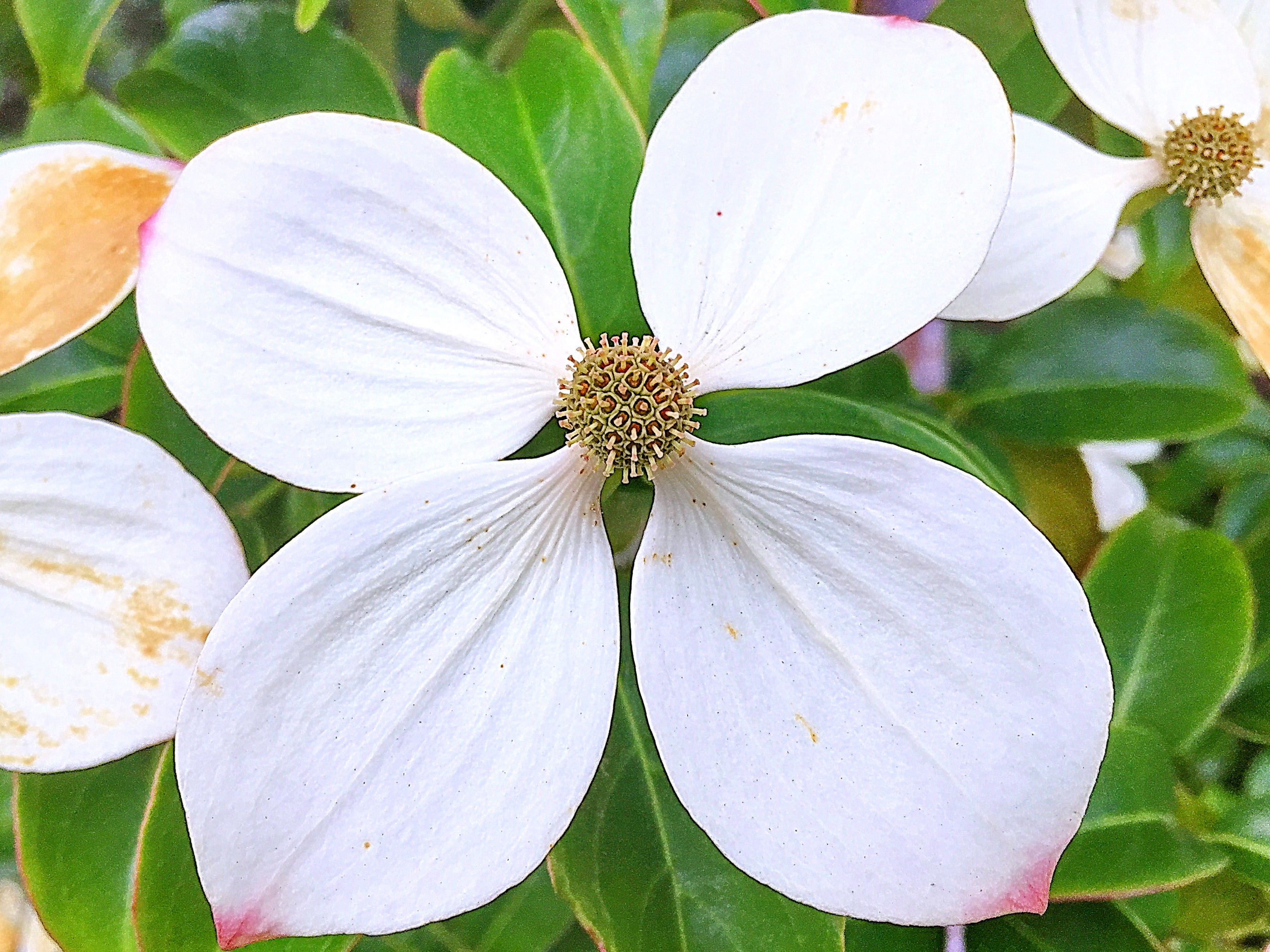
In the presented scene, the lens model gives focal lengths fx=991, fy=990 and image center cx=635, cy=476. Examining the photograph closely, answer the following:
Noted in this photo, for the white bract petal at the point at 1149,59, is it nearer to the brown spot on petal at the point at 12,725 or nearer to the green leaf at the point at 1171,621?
the green leaf at the point at 1171,621

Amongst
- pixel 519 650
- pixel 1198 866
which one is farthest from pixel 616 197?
pixel 1198 866

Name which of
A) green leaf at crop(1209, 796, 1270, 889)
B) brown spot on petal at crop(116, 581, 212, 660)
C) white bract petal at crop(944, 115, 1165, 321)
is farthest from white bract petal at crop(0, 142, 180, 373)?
green leaf at crop(1209, 796, 1270, 889)

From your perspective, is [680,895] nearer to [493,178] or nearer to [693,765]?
[693,765]

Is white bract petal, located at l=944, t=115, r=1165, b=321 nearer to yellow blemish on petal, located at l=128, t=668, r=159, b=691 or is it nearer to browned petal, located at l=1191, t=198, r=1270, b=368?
browned petal, located at l=1191, t=198, r=1270, b=368

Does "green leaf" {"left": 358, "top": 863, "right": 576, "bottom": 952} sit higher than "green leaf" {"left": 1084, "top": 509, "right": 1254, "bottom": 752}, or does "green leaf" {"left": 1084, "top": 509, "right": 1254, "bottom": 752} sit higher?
"green leaf" {"left": 1084, "top": 509, "right": 1254, "bottom": 752}

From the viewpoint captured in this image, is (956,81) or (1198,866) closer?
(956,81)
